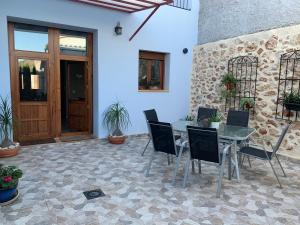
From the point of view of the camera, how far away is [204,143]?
3.10 metres

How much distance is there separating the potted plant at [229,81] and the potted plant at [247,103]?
18.6 inches

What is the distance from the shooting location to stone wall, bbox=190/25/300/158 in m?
4.75

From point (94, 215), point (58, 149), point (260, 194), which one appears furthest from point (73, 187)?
point (260, 194)

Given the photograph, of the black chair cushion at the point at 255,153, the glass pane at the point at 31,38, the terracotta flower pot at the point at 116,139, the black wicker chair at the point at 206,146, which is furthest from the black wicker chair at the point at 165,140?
the glass pane at the point at 31,38

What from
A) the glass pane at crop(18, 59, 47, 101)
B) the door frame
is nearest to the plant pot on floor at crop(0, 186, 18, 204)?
the door frame

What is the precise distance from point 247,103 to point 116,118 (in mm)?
2975

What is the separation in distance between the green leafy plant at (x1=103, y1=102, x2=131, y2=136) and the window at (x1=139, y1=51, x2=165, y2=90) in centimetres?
98

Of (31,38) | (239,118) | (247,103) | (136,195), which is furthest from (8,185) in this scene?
(247,103)

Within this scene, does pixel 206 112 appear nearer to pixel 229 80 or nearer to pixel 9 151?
pixel 229 80

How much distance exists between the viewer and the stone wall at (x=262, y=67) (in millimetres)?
4750

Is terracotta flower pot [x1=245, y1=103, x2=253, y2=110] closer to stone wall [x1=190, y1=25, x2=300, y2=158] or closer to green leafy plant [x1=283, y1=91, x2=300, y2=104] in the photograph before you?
stone wall [x1=190, y1=25, x2=300, y2=158]

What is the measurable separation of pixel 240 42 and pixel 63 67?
524 cm

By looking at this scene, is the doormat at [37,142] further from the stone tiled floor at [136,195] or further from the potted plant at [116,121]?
the potted plant at [116,121]

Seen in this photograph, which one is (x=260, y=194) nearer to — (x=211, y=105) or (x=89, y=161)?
(x=89, y=161)
